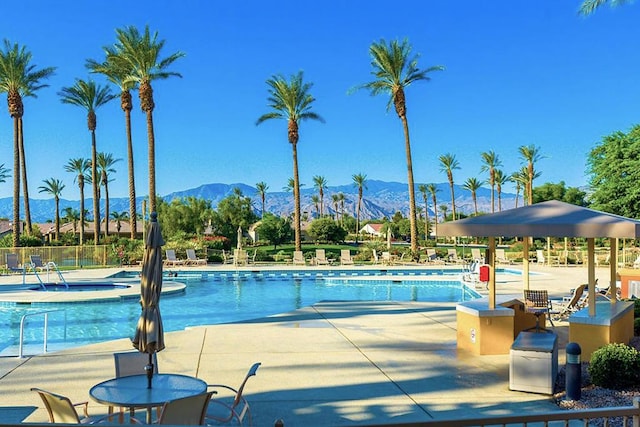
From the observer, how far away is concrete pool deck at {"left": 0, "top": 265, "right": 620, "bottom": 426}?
22.2 ft

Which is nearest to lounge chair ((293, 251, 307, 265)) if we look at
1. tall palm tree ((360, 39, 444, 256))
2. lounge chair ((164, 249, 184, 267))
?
lounge chair ((164, 249, 184, 267))

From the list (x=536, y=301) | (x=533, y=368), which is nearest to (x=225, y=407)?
(x=533, y=368)

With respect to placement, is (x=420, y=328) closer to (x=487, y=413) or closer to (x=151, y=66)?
(x=487, y=413)

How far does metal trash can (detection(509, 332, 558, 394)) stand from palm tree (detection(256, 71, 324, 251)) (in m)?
34.6

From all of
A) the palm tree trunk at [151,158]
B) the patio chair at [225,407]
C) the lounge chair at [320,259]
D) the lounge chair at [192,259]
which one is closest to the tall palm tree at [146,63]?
the palm tree trunk at [151,158]

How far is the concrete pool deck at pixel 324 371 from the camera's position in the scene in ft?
22.2

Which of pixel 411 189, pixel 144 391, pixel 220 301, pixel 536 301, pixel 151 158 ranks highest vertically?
pixel 151 158

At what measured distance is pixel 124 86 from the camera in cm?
3981

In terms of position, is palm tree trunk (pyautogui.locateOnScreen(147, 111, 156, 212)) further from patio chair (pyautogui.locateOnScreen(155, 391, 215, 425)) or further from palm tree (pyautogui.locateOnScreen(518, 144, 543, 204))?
palm tree (pyautogui.locateOnScreen(518, 144, 543, 204))

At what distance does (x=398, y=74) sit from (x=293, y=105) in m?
8.05

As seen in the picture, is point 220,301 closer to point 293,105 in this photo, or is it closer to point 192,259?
point 192,259

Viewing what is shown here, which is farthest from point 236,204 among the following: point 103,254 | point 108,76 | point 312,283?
point 312,283

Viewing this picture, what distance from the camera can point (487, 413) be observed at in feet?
21.7

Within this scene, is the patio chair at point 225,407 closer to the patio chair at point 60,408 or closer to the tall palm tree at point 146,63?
the patio chair at point 60,408
